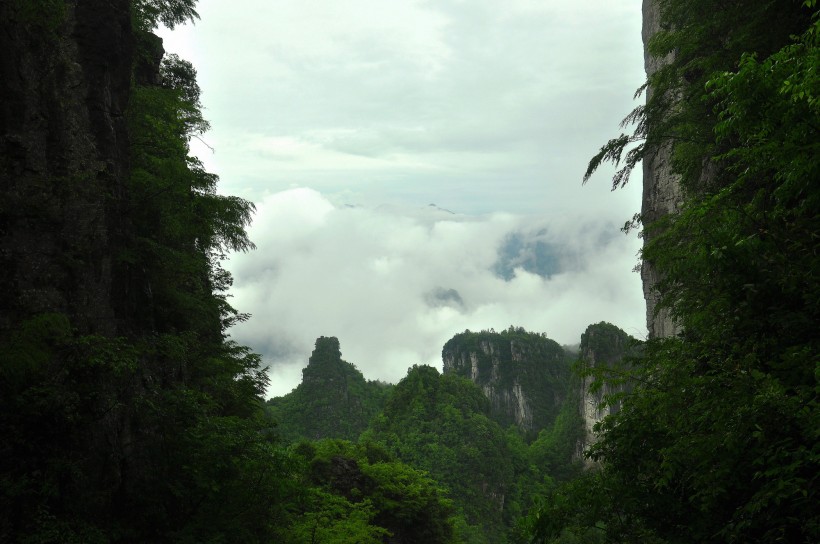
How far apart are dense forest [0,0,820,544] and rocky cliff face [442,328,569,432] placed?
90.3m

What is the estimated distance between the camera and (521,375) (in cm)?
10212

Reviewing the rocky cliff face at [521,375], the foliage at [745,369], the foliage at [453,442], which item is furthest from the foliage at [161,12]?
the rocky cliff face at [521,375]

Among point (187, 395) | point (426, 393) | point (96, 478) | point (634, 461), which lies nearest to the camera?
point (634, 461)

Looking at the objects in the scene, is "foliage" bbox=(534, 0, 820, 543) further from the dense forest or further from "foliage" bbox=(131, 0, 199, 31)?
"foliage" bbox=(131, 0, 199, 31)

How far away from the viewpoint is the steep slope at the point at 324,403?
7106cm

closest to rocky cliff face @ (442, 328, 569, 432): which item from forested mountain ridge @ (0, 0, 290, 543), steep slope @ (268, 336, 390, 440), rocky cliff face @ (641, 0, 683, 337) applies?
steep slope @ (268, 336, 390, 440)

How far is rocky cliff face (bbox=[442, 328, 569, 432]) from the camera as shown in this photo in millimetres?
101250

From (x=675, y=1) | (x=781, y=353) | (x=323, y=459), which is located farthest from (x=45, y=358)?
(x=323, y=459)

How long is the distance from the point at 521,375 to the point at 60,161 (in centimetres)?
9908

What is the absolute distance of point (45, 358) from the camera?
287 inches

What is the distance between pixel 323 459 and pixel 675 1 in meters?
20.4

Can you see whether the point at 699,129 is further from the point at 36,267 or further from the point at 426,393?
the point at 426,393

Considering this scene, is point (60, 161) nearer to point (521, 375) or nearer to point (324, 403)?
point (324, 403)

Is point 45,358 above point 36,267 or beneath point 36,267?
beneath
